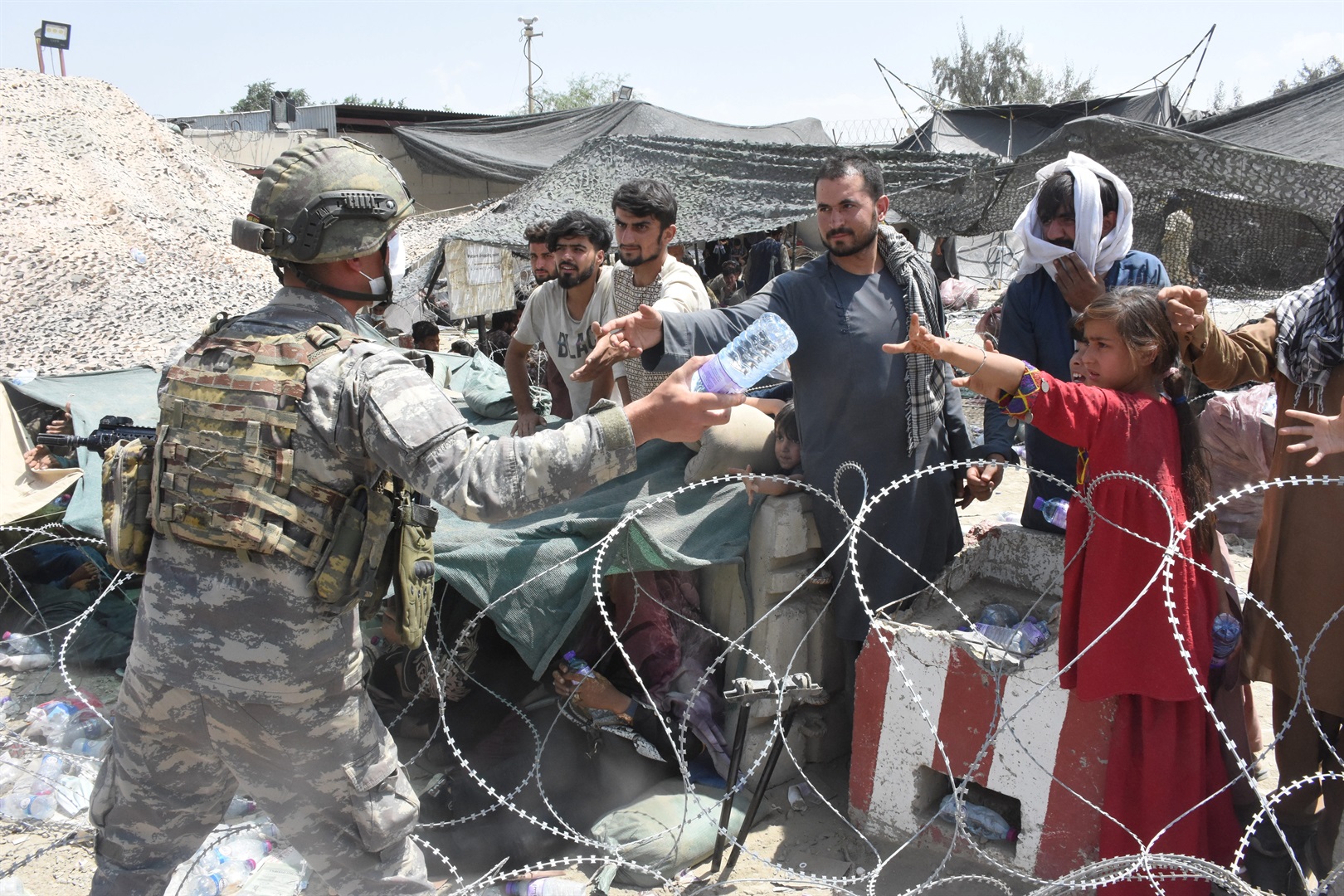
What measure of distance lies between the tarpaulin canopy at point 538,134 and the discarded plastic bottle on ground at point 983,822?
39.7 ft

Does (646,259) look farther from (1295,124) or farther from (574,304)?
(1295,124)

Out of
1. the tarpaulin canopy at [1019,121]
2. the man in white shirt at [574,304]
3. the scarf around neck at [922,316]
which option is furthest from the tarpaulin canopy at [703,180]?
the tarpaulin canopy at [1019,121]

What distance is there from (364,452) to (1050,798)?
2.13m

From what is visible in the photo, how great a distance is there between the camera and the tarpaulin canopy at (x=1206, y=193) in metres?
6.23

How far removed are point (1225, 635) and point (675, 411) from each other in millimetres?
1701

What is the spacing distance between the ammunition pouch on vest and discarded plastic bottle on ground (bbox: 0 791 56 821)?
1941 mm

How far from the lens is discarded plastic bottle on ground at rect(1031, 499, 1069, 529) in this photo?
3148mm

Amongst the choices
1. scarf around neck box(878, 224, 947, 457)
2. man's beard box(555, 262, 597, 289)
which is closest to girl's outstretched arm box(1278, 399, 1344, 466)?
scarf around neck box(878, 224, 947, 457)

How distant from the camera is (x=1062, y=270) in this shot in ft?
9.93

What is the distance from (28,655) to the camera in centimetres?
454

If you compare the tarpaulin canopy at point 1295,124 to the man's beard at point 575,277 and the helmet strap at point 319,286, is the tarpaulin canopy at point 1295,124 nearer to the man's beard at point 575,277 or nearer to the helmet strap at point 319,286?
the man's beard at point 575,277

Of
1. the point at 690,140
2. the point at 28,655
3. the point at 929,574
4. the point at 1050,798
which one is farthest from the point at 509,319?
the point at 1050,798

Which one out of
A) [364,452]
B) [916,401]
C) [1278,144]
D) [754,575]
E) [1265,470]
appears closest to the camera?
[364,452]

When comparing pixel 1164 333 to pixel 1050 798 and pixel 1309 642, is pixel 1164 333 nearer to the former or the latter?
pixel 1309 642
